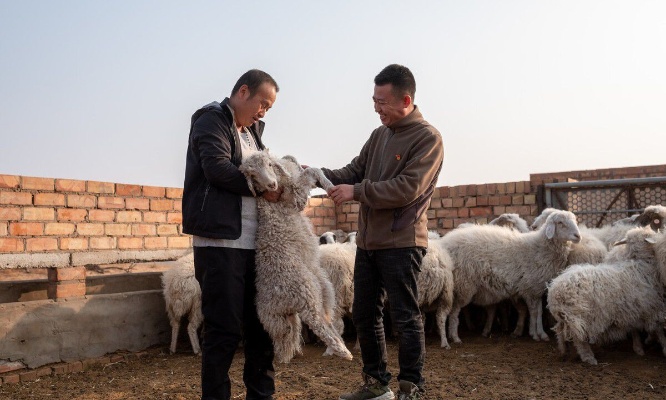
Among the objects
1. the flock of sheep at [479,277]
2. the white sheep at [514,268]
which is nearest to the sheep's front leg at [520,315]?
the flock of sheep at [479,277]

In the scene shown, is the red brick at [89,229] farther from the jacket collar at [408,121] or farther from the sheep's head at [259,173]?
the jacket collar at [408,121]

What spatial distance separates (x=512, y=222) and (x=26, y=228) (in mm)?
6052

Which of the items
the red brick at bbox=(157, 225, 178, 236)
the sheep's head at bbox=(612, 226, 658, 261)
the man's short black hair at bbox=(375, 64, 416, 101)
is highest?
the man's short black hair at bbox=(375, 64, 416, 101)

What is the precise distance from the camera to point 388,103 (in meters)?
4.10

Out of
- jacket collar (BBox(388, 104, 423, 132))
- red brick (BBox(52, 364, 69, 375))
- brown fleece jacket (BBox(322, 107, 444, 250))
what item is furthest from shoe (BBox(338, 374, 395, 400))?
red brick (BBox(52, 364, 69, 375))

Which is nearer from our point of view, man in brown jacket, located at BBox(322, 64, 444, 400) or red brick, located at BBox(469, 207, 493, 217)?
man in brown jacket, located at BBox(322, 64, 444, 400)

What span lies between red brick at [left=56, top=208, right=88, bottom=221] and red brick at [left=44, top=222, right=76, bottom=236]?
71mm

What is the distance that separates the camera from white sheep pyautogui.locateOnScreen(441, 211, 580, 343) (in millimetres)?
7164

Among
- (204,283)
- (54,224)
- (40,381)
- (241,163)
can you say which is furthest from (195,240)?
(54,224)

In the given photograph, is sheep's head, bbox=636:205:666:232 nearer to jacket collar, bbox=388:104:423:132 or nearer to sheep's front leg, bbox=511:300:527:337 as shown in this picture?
sheep's front leg, bbox=511:300:527:337

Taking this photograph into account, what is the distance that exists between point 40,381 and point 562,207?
6844 mm

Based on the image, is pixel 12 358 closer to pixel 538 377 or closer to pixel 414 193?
pixel 414 193

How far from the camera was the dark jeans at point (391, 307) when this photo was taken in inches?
156

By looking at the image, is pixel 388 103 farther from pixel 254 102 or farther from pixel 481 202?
pixel 481 202
